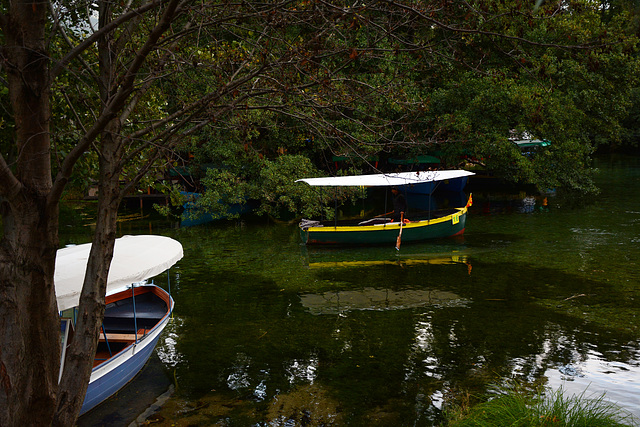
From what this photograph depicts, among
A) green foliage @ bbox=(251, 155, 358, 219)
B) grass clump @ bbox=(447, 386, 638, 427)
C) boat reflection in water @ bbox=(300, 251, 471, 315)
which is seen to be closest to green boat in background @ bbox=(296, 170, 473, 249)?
green foliage @ bbox=(251, 155, 358, 219)

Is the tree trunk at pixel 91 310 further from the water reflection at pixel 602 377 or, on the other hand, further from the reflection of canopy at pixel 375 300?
the reflection of canopy at pixel 375 300

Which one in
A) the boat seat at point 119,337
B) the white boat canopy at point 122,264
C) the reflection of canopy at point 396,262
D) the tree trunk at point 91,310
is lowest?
the reflection of canopy at point 396,262

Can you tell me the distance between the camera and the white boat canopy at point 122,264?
851 cm

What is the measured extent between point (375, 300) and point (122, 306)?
657 cm

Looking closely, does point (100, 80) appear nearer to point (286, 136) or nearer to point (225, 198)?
point (225, 198)

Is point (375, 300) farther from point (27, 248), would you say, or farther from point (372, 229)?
point (27, 248)

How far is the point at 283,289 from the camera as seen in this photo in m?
16.3

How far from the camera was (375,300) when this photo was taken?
48.9 ft

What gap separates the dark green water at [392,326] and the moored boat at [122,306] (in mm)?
841

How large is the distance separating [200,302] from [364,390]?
6.90 metres

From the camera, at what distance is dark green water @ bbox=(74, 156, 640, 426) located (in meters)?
9.24

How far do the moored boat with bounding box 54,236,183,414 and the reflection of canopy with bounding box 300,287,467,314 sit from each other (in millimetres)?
4259

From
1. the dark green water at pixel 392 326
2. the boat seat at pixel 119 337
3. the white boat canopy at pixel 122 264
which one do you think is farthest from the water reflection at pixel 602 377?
the boat seat at pixel 119 337

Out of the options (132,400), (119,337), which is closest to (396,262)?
(119,337)
